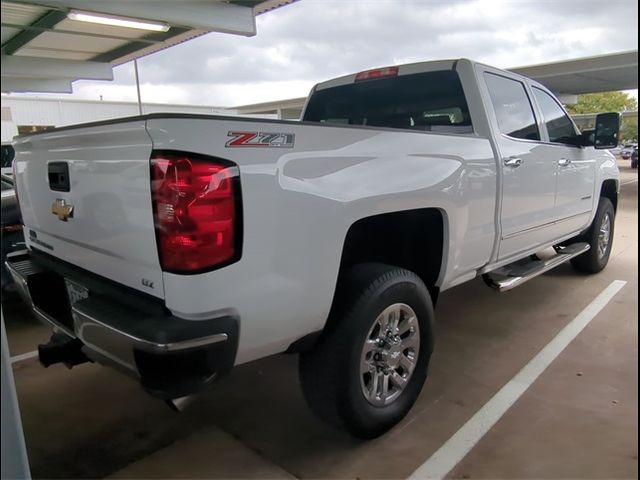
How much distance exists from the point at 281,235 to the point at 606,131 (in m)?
4.09

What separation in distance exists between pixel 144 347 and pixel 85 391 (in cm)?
186

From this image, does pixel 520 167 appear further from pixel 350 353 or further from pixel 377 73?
pixel 350 353

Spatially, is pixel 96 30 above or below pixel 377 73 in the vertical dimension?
above

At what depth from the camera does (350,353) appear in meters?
2.58

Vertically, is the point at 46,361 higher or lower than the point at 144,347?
lower

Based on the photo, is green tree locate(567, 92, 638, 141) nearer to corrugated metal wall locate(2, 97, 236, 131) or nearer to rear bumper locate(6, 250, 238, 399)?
corrugated metal wall locate(2, 97, 236, 131)

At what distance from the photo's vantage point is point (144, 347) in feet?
6.47

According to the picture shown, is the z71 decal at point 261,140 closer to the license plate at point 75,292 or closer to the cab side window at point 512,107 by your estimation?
the license plate at point 75,292

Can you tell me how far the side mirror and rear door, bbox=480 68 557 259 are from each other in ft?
2.96

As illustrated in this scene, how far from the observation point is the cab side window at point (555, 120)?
4.62m

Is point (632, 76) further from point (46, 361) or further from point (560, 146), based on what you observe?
point (46, 361)

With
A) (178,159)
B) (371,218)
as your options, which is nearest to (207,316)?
(178,159)

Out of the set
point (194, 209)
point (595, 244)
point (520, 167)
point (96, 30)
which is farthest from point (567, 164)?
point (96, 30)

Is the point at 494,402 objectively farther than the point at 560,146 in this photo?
No
